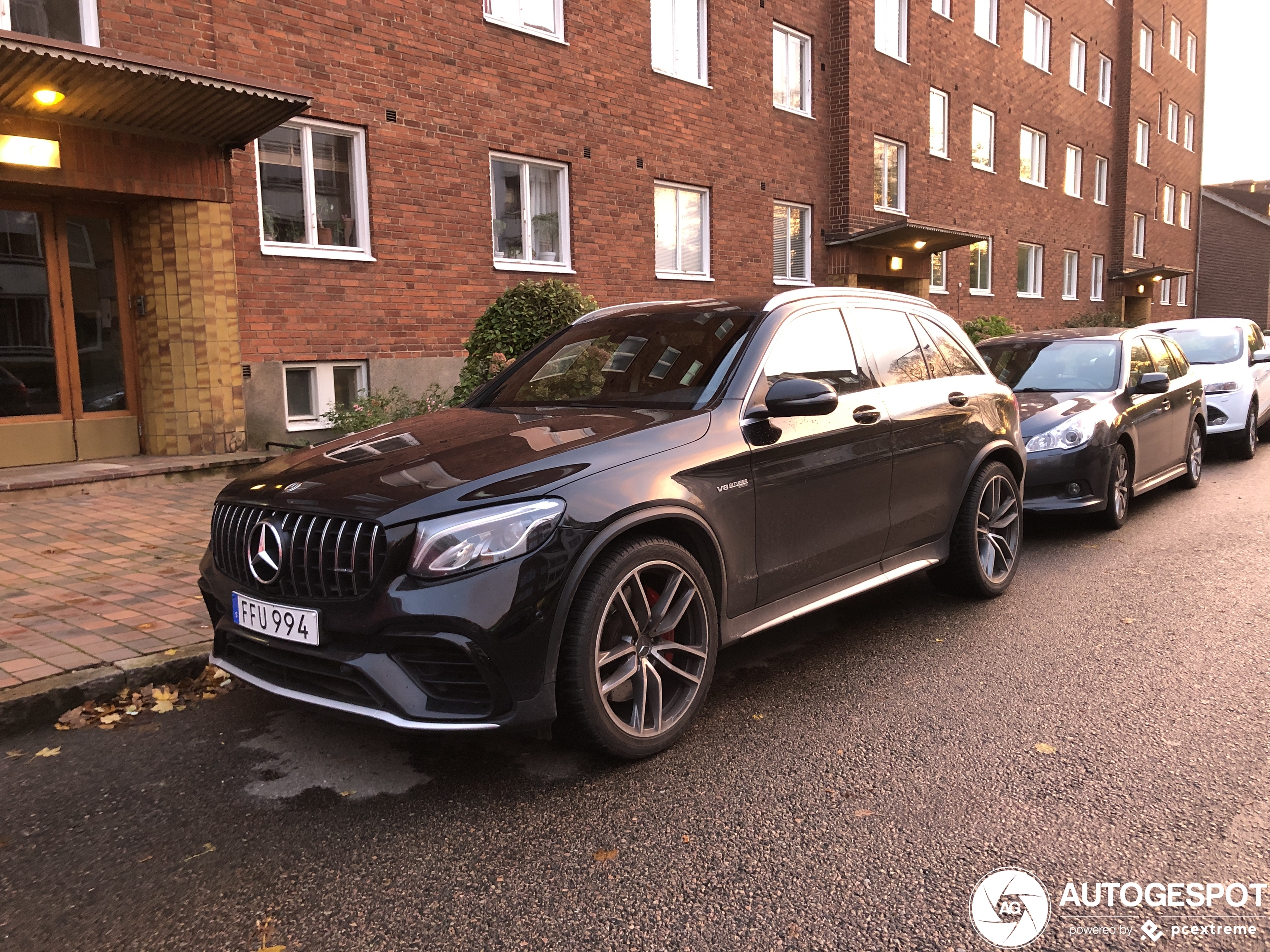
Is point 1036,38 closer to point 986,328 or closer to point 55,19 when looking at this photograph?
point 986,328

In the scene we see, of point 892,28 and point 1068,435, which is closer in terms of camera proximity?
point 1068,435

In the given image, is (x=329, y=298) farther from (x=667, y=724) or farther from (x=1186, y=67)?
(x=1186, y=67)

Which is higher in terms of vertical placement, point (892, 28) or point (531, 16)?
point (892, 28)

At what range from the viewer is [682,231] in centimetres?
1592

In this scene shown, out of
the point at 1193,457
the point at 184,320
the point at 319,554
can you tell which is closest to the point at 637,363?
the point at 319,554

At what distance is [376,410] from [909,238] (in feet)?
42.8

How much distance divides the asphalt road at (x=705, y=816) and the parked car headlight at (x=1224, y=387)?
831 cm

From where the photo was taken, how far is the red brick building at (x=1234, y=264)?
4603 centimetres

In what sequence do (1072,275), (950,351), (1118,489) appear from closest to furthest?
1. (950,351)
2. (1118,489)
3. (1072,275)

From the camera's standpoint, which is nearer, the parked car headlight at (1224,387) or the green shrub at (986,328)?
the parked car headlight at (1224,387)

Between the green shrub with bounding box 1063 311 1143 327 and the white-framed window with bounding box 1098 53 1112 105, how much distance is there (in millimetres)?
7159

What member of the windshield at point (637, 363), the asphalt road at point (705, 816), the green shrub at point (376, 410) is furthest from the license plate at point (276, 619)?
the green shrub at point (376, 410)

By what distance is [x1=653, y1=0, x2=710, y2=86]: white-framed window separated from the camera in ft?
49.9

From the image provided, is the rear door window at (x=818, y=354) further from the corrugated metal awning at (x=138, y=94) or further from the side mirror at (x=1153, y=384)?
the corrugated metal awning at (x=138, y=94)
